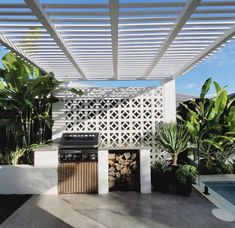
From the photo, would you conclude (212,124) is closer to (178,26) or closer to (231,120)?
(231,120)

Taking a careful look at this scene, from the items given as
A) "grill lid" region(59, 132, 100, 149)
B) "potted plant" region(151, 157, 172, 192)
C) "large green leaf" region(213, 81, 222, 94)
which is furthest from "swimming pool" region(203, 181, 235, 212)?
"grill lid" region(59, 132, 100, 149)

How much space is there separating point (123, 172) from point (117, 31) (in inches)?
118

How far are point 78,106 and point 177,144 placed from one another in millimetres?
2676

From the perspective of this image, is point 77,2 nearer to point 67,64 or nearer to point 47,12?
point 47,12

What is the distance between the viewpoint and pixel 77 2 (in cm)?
336

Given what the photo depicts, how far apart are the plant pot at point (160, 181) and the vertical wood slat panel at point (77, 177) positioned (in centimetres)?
129

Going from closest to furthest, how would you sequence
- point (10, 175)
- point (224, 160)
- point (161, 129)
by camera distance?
point (10, 175) → point (161, 129) → point (224, 160)

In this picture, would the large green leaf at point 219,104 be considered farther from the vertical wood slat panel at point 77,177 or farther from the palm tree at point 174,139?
the vertical wood slat panel at point 77,177

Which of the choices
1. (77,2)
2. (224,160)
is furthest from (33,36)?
(224,160)

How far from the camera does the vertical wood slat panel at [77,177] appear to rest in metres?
5.55

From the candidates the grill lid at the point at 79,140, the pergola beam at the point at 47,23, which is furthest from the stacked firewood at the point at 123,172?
the pergola beam at the point at 47,23

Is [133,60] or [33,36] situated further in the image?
[133,60]

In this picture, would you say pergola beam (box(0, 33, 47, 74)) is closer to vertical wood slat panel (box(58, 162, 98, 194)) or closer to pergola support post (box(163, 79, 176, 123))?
vertical wood slat panel (box(58, 162, 98, 194))

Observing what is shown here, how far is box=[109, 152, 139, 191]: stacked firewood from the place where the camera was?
5746 mm
